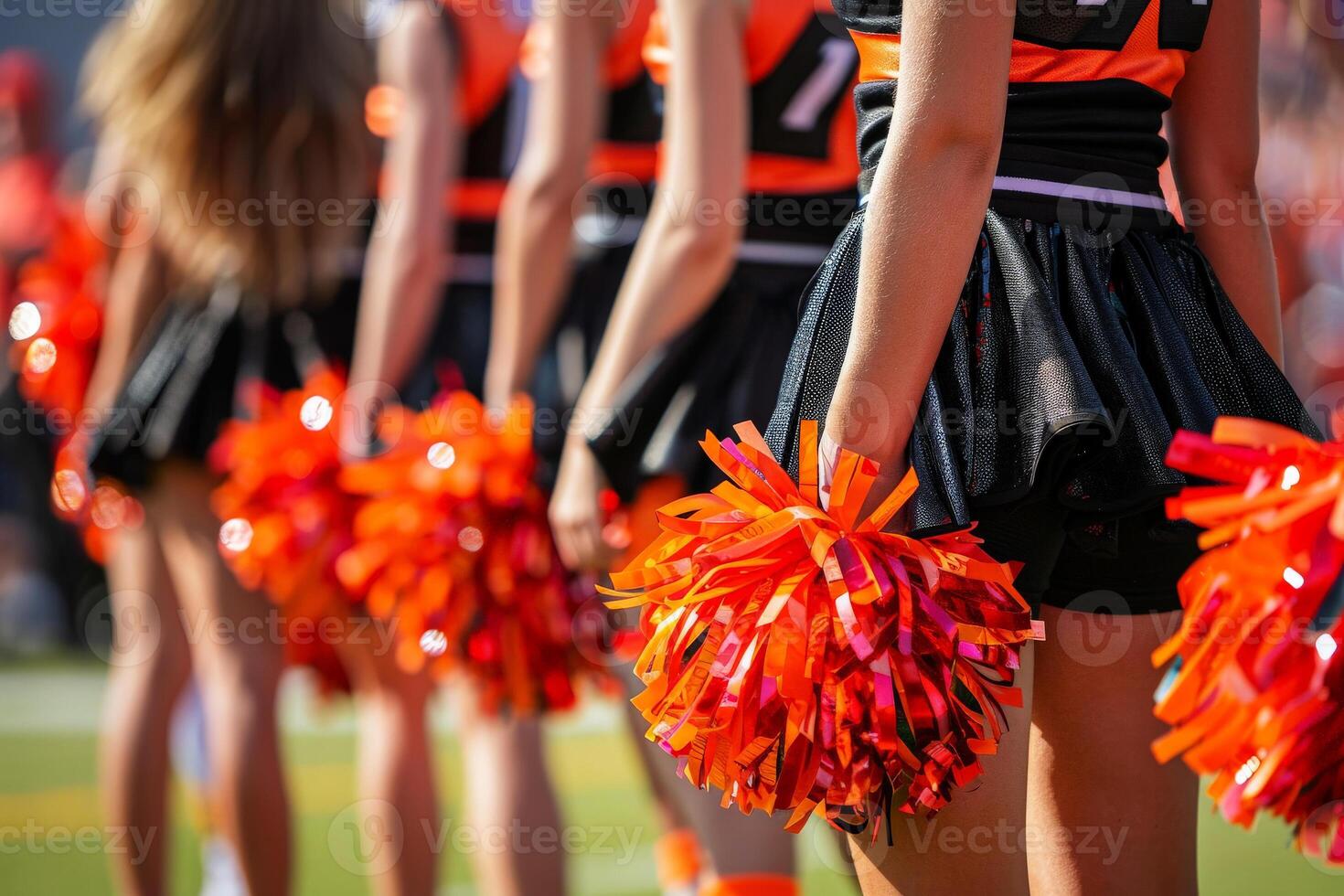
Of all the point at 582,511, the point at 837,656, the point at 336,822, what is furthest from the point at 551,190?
Answer: the point at 336,822

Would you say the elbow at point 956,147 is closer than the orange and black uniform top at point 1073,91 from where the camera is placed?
Yes

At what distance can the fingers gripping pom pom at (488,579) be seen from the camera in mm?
2822

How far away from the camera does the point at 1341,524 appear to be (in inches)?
48.0

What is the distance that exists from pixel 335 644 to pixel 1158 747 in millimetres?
2338

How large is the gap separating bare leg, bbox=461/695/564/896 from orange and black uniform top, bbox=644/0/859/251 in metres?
1.02

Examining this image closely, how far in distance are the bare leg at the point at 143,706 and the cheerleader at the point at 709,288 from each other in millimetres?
1349

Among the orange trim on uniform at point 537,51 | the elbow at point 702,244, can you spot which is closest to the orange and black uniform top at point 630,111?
the orange trim on uniform at point 537,51

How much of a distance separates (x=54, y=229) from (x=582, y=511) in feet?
12.3

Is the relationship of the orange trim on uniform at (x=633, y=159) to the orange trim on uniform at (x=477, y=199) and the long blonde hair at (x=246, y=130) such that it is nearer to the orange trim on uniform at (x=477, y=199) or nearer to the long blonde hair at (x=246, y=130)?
the orange trim on uniform at (x=477, y=199)

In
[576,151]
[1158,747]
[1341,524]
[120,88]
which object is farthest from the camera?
[120,88]

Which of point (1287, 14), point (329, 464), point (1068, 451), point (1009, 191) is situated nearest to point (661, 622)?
point (1068, 451)

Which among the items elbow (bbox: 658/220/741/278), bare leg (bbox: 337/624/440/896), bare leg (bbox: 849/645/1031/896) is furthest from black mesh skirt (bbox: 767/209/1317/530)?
bare leg (bbox: 337/624/440/896)

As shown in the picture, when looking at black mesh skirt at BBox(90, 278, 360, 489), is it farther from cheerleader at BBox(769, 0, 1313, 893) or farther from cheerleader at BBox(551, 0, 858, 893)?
cheerleader at BBox(769, 0, 1313, 893)

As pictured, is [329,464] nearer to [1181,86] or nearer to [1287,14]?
[1181,86]
